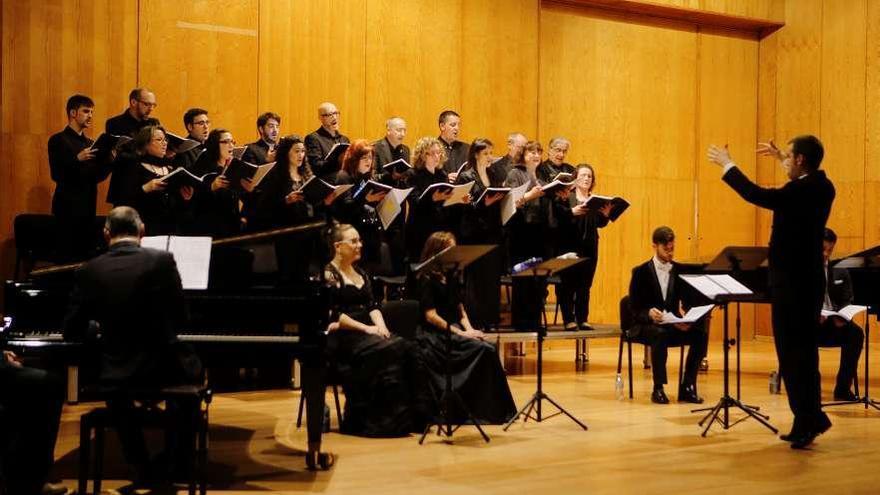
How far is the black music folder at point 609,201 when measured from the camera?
26.8 feet

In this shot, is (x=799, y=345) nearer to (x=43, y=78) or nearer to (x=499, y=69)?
(x=499, y=69)

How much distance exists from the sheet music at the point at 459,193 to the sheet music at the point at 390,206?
0.30 m

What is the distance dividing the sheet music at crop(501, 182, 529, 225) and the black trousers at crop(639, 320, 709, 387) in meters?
Result: 1.41

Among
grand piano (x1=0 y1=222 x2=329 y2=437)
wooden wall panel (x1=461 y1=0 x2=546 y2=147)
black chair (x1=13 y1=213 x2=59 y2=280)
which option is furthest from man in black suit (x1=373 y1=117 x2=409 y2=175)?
grand piano (x1=0 y1=222 x2=329 y2=437)

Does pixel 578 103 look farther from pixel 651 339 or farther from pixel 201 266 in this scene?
pixel 201 266

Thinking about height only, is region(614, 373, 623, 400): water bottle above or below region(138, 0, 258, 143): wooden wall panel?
below

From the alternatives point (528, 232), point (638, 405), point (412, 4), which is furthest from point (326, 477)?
point (412, 4)

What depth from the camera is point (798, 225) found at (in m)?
5.62

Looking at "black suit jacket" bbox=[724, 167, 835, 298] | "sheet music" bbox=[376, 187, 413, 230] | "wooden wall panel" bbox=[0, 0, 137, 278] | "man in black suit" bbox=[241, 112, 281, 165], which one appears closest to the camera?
"black suit jacket" bbox=[724, 167, 835, 298]

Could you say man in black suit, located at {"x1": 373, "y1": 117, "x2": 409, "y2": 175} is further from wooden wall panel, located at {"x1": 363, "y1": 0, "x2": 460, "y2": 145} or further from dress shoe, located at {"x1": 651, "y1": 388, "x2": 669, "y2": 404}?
dress shoe, located at {"x1": 651, "y1": 388, "x2": 669, "y2": 404}

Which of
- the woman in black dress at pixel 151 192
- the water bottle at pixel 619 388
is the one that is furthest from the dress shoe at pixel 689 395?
the woman in black dress at pixel 151 192

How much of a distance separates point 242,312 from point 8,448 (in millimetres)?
1176

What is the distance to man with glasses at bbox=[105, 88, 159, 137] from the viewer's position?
7.88m

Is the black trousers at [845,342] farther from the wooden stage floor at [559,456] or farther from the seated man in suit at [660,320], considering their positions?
the seated man in suit at [660,320]
